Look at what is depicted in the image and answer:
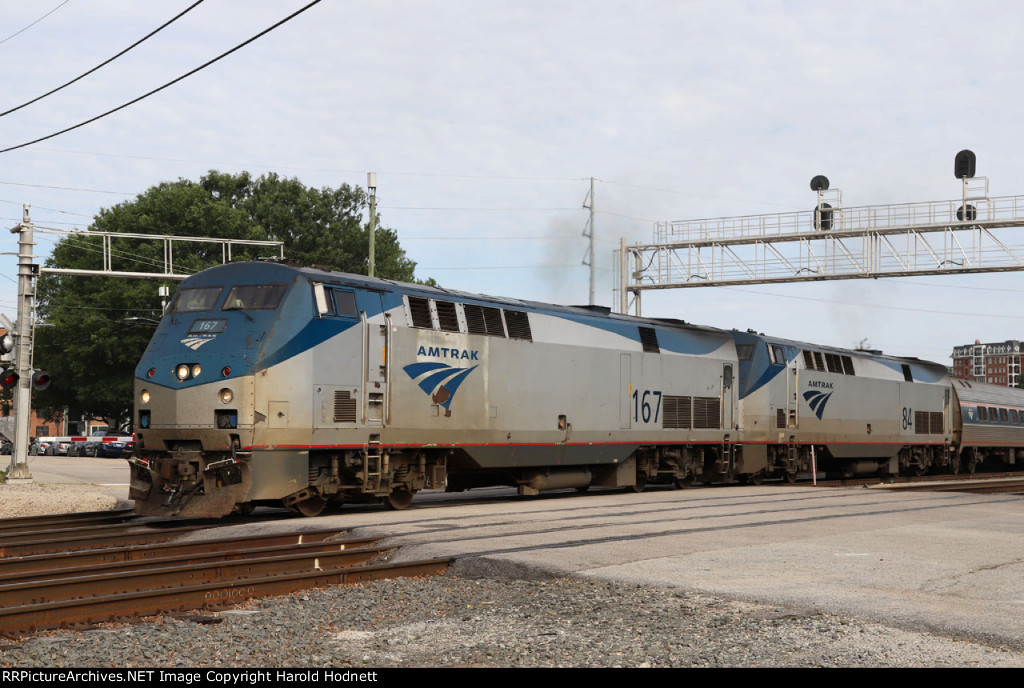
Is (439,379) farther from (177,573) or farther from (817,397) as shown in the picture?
(817,397)

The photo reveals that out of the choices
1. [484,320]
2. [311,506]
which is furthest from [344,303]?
[484,320]

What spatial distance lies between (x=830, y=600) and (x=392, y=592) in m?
4.29

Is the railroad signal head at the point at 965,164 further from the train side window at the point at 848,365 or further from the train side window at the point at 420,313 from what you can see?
the train side window at the point at 420,313

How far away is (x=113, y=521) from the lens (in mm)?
17422

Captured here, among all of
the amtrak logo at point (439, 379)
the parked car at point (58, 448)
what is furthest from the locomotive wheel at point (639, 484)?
the parked car at point (58, 448)

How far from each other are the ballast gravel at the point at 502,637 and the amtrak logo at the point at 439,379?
27.2 feet

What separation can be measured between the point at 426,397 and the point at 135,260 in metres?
40.0

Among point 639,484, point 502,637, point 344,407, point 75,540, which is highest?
point 344,407

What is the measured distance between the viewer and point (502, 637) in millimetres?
8375

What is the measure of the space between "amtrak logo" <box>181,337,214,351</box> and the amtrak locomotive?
64 millimetres

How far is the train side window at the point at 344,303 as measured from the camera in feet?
56.0

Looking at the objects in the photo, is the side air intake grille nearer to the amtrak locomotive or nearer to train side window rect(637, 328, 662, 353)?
the amtrak locomotive
